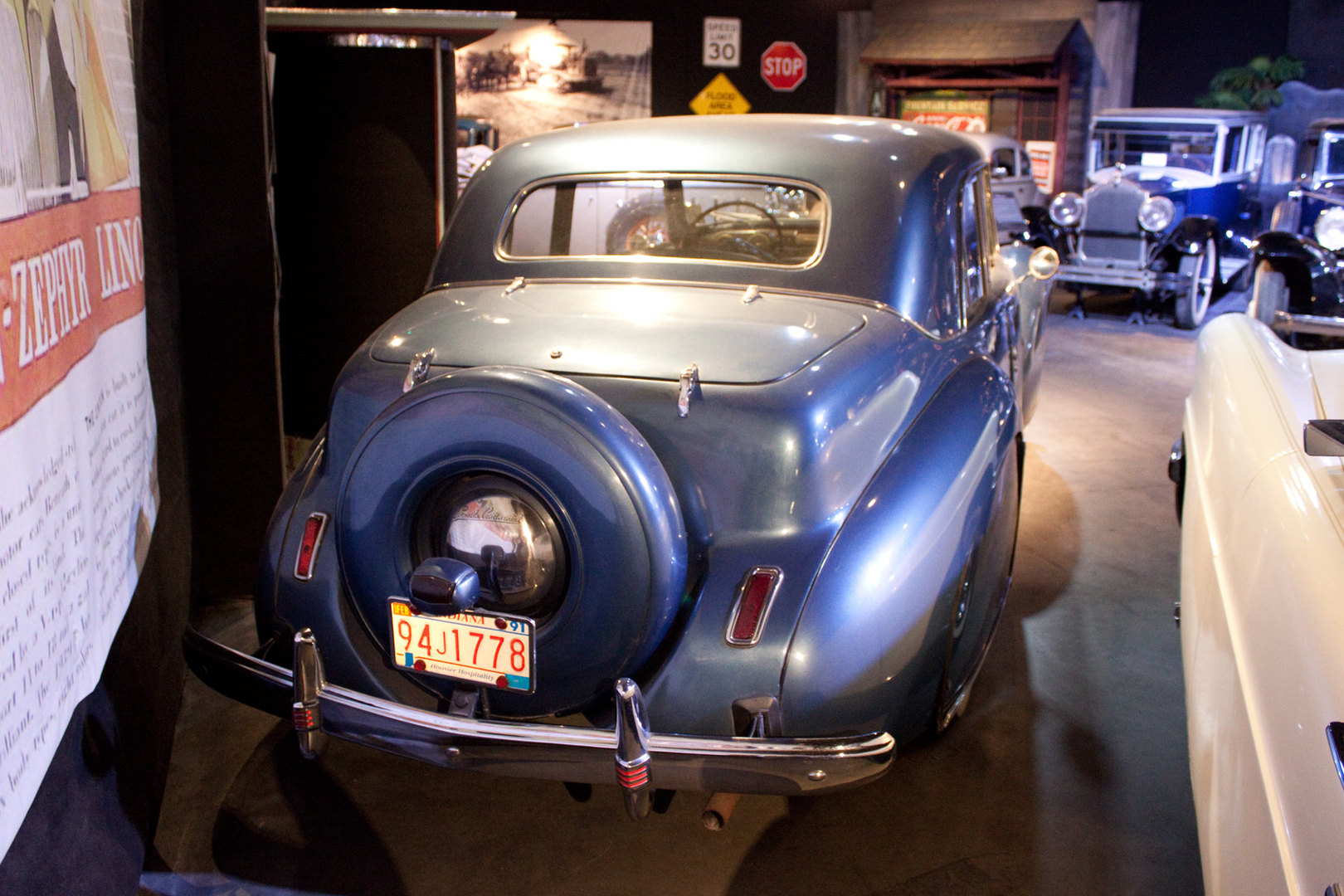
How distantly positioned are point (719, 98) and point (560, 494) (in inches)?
592

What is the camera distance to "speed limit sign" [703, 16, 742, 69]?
1550 cm

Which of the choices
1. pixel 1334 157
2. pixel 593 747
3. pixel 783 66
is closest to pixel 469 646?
pixel 593 747

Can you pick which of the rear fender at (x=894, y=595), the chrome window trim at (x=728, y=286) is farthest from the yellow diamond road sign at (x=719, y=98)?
the rear fender at (x=894, y=595)

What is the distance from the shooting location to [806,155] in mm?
2918

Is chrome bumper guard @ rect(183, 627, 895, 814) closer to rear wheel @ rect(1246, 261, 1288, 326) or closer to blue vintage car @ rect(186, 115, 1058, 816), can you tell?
blue vintage car @ rect(186, 115, 1058, 816)

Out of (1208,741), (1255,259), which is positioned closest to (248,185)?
(1208,741)

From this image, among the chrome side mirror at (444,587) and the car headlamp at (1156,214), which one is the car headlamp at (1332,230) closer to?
the car headlamp at (1156,214)

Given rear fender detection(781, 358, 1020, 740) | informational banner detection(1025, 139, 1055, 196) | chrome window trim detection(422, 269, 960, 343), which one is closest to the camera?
rear fender detection(781, 358, 1020, 740)

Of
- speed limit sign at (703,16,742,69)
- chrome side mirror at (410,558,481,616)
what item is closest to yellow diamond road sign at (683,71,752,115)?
speed limit sign at (703,16,742,69)

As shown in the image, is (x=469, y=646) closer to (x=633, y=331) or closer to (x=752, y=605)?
(x=752, y=605)

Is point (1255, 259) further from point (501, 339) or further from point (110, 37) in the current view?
point (110, 37)

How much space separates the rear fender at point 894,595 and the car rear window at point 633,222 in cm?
90

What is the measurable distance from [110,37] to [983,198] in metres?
2.69

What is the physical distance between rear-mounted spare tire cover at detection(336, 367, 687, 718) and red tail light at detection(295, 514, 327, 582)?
10.6 inches
